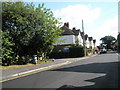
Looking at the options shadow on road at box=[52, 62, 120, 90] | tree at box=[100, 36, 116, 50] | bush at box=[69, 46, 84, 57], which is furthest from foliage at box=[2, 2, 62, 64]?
tree at box=[100, 36, 116, 50]

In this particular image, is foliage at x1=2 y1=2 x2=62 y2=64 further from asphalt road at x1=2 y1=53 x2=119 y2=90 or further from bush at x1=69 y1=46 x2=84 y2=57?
bush at x1=69 y1=46 x2=84 y2=57

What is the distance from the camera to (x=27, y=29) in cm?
1709

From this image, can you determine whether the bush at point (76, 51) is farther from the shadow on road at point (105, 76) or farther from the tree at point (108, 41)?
the tree at point (108, 41)

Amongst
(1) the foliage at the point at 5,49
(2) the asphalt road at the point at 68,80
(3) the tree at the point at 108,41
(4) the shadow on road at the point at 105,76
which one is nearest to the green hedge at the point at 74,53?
(1) the foliage at the point at 5,49

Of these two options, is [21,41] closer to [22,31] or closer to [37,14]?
[22,31]

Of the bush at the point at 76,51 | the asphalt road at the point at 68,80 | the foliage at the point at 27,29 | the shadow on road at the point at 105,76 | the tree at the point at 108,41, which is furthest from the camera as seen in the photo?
the tree at the point at 108,41

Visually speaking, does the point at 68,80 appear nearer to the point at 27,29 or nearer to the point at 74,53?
the point at 27,29

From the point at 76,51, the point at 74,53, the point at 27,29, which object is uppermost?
the point at 27,29

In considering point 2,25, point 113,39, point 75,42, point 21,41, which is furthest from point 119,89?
point 113,39

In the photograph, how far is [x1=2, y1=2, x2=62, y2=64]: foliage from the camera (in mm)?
15992

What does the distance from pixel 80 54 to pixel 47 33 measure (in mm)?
19382

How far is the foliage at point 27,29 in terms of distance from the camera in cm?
1599

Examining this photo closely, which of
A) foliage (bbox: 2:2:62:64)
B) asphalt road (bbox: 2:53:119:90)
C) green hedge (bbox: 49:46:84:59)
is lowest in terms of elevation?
asphalt road (bbox: 2:53:119:90)

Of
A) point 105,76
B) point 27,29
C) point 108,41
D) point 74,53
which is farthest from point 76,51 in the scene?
point 108,41
